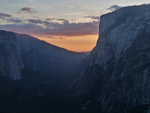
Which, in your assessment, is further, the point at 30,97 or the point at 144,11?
the point at 30,97

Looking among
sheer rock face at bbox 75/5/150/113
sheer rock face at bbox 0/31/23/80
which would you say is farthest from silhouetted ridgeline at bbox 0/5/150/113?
sheer rock face at bbox 0/31/23/80

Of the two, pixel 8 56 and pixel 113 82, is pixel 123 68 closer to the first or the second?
pixel 113 82

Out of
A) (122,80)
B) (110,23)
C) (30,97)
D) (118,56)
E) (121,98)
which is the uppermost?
(110,23)

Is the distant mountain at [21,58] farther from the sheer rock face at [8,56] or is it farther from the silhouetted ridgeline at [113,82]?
the silhouetted ridgeline at [113,82]

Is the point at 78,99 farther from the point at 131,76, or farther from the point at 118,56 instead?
the point at 131,76

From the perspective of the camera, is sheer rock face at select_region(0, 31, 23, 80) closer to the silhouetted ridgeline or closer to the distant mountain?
the distant mountain

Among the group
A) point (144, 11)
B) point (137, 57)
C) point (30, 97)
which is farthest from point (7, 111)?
point (144, 11)
